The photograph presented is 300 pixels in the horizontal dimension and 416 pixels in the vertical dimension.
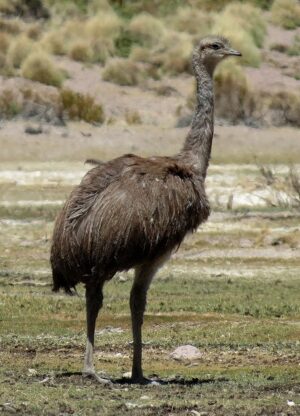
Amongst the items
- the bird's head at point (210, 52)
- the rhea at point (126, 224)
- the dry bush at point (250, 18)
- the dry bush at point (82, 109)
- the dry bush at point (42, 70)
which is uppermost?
the bird's head at point (210, 52)

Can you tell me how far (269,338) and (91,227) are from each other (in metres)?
3.79

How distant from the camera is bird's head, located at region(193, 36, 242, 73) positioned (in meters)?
13.2

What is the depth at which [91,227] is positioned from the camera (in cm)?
1152

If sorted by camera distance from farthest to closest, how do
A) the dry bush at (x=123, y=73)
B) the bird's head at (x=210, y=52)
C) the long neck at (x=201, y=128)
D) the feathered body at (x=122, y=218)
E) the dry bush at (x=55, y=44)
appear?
the dry bush at (x=55, y=44), the dry bush at (x=123, y=73), the bird's head at (x=210, y=52), the long neck at (x=201, y=128), the feathered body at (x=122, y=218)

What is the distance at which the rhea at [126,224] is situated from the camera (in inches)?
454

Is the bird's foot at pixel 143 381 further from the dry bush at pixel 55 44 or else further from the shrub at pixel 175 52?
the dry bush at pixel 55 44

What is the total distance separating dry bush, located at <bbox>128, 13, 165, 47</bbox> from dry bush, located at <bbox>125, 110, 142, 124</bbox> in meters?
9.66

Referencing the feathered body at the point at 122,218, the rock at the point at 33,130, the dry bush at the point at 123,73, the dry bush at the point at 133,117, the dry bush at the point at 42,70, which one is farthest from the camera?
the dry bush at the point at 123,73

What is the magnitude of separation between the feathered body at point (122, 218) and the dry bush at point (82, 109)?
25.8 m

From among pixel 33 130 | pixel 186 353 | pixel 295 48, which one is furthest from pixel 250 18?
pixel 186 353

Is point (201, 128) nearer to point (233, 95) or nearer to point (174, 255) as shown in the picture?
point (174, 255)

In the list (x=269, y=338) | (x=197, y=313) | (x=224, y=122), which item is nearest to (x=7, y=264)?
(x=197, y=313)

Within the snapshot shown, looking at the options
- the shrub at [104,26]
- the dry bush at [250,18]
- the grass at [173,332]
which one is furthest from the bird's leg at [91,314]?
the dry bush at [250,18]

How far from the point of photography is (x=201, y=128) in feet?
41.9
